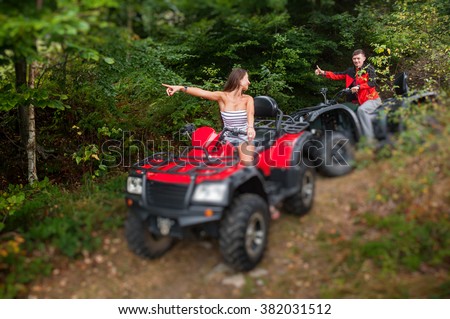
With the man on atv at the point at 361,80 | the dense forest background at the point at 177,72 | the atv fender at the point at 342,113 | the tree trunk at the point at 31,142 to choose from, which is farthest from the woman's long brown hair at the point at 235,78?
the tree trunk at the point at 31,142

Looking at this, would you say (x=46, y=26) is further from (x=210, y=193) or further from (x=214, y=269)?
(x=214, y=269)

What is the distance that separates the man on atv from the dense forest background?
36cm

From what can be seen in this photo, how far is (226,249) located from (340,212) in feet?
4.38

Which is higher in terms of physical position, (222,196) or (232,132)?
(232,132)

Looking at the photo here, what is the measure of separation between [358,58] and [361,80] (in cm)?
35

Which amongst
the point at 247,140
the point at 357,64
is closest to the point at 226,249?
the point at 247,140

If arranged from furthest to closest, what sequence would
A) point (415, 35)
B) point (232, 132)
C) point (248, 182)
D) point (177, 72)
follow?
1. point (177, 72)
2. point (415, 35)
3. point (232, 132)
4. point (248, 182)

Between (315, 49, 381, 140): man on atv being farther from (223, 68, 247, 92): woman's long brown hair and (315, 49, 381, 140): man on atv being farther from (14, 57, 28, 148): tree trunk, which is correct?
(14, 57, 28, 148): tree trunk

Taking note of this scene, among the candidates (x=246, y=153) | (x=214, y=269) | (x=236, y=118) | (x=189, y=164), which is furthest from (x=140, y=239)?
(x=236, y=118)

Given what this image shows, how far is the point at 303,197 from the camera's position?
Result: 15.7ft

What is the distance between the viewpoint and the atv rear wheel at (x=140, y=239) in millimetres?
4461

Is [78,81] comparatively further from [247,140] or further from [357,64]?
[357,64]

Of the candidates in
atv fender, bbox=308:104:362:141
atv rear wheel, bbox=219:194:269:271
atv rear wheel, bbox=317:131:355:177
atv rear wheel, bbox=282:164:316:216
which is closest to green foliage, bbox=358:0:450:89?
atv fender, bbox=308:104:362:141
